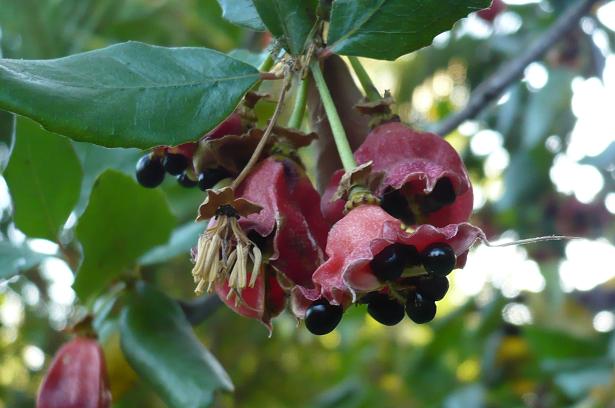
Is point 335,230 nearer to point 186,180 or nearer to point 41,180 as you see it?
point 186,180

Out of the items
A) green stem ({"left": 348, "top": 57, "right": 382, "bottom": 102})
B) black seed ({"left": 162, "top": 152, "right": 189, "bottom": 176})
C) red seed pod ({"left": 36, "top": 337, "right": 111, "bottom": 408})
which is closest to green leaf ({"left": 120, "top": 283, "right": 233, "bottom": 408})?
red seed pod ({"left": 36, "top": 337, "right": 111, "bottom": 408})

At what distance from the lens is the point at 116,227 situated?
0.88 metres

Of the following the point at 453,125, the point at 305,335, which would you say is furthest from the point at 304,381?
the point at 453,125

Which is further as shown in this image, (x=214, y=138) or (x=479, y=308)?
(x=479, y=308)

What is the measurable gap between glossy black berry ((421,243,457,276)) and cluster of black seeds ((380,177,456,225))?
93mm

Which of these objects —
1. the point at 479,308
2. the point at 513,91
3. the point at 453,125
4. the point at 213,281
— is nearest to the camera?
the point at 213,281

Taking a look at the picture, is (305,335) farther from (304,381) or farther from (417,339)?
(417,339)

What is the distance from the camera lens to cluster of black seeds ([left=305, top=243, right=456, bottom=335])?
0.53m

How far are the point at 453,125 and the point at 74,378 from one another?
0.75 meters

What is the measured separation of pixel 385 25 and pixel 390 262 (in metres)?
0.22

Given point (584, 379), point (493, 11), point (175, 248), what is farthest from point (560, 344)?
point (175, 248)

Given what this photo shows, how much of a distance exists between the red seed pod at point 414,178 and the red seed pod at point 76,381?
356mm

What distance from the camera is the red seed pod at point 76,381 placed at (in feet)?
2.61

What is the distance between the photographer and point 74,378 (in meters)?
0.81
